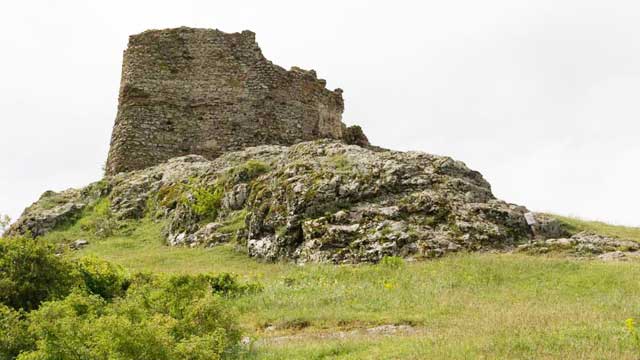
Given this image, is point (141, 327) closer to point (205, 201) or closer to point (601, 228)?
point (205, 201)

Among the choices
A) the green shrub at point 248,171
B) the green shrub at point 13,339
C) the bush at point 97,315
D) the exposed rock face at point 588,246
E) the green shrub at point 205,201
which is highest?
the green shrub at point 248,171

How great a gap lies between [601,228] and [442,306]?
1311 cm

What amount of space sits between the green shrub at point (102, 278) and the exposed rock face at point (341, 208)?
5.35 metres

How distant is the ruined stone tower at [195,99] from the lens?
31344mm

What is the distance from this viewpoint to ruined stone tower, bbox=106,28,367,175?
31344 mm

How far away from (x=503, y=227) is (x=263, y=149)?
395 inches

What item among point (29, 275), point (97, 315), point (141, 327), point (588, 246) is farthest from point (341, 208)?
point (141, 327)

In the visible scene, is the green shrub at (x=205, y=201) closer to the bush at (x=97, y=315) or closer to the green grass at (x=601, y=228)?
the bush at (x=97, y=315)

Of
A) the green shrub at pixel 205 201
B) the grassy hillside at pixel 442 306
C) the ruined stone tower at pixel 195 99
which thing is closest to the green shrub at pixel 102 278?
the grassy hillside at pixel 442 306

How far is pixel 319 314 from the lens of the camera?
13383 millimetres

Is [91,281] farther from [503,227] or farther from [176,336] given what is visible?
[503,227]

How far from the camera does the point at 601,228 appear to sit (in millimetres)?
24875

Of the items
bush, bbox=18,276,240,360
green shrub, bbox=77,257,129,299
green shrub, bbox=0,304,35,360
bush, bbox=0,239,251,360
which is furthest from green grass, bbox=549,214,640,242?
green shrub, bbox=0,304,35,360

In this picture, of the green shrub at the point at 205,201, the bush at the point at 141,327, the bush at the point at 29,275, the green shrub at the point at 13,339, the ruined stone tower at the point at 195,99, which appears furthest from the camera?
the ruined stone tower at the point at 195,99
